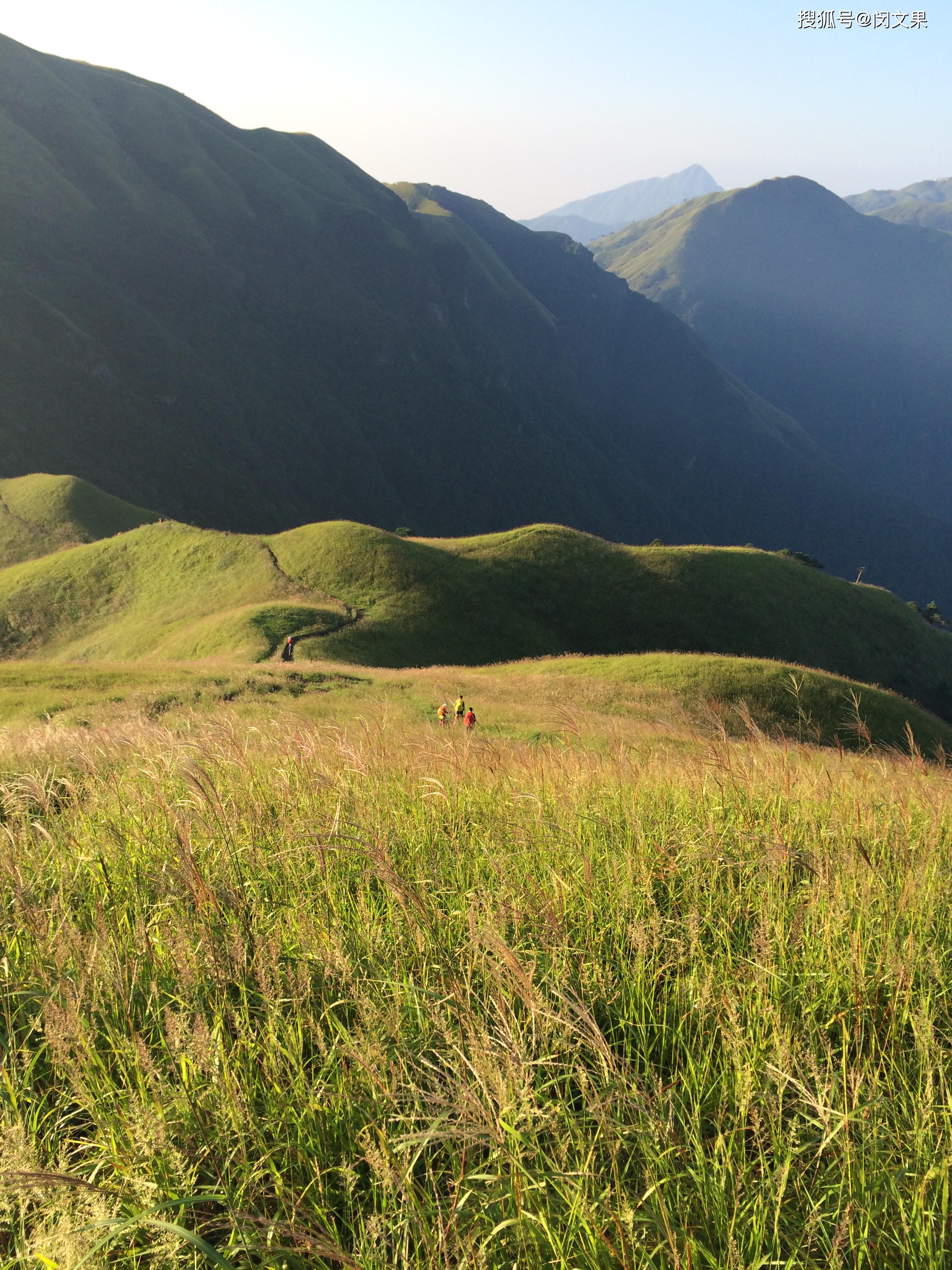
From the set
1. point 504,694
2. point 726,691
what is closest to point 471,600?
point 504,694

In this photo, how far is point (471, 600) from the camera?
5300 cm

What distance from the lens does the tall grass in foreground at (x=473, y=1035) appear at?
215cm

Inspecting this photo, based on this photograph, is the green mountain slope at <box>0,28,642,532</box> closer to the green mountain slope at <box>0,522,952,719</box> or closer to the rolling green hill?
the rolling green hill

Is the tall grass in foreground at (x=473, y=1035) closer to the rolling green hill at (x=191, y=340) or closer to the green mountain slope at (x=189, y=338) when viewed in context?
the rolling green hill at (x=191, y=340)

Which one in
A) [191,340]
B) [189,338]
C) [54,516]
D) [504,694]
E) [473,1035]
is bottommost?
[504,694]

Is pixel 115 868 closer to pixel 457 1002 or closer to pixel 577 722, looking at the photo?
pixel 457 1002

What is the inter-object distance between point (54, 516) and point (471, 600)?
4522 cm

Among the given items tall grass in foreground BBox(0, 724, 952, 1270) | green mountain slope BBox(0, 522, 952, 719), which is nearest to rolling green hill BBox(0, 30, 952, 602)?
green mountain slope BBox(0, 522, 952, 719)

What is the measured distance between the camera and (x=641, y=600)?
57.3 m

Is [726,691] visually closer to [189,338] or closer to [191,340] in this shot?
[191,340]

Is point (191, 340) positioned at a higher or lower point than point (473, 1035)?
higher

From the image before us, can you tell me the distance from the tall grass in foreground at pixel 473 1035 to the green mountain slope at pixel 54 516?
7070 cm

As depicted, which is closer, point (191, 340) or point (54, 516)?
point (54, 516)

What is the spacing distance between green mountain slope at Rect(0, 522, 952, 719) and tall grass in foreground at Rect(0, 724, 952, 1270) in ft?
130
